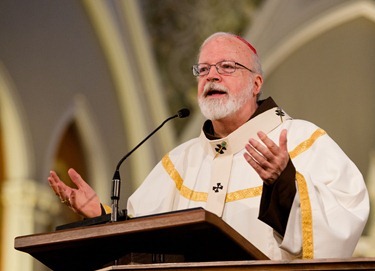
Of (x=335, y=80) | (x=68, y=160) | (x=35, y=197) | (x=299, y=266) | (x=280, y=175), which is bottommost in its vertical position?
(x=299, y=266)

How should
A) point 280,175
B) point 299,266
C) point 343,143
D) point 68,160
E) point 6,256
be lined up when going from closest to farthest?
1. point 299,266
2. point 280,175
3. point 6,256
4. point 68,160
5. point 343,143

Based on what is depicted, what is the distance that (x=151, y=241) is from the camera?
313 cm

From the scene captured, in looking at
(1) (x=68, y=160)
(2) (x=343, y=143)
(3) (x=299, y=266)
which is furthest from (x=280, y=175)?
(2) (x=343, y=143)

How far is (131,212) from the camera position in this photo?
4359 mm

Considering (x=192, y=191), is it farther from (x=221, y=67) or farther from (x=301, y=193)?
(x=301, y=193)

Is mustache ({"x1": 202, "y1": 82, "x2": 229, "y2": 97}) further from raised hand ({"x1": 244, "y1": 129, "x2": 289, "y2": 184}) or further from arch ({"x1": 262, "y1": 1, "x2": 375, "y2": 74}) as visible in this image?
arch ({"x1": 262, "y1": 1, "x2": 375, "y2": 74})

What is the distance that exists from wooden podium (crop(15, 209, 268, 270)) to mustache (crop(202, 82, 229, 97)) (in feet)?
3.67

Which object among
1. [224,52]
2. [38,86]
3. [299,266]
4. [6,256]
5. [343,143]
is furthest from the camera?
[343,143]

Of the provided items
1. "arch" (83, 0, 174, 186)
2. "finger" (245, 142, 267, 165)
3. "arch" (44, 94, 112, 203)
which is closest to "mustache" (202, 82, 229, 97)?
"finger" (245, 142, 267, 165)

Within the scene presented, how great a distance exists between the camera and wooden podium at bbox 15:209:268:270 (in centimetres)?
300

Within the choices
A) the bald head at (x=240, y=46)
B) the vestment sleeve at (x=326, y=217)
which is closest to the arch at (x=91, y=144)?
the bald head at (x=240, y=46)

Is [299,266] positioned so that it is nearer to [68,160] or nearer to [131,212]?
[131,212]

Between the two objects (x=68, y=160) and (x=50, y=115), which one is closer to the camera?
(x=50, y=115)

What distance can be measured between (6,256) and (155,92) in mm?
3724
